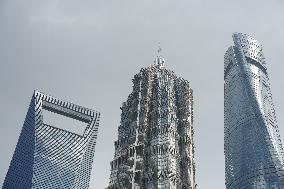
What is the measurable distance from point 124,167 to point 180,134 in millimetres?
17316

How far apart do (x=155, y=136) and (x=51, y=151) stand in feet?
73.9

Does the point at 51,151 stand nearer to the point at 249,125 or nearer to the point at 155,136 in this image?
the point at 155,136

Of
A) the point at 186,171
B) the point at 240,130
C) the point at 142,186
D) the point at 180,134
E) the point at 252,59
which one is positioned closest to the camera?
the point at 142,186

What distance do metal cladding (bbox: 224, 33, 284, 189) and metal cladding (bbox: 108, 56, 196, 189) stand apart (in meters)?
16.9

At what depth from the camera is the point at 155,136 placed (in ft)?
312

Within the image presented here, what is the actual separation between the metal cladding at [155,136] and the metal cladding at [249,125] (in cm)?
1688

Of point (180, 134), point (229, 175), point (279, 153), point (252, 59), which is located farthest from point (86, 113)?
point (252, 59)

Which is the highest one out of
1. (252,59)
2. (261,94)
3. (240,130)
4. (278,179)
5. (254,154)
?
(252,59)

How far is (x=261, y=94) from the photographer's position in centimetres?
12244

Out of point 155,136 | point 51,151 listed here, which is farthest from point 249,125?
point 51,151

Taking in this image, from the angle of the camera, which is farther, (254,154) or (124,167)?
(254,154)

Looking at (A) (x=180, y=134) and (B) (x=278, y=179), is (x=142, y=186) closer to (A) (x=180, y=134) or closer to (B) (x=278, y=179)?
(A) (x=180, y=134)

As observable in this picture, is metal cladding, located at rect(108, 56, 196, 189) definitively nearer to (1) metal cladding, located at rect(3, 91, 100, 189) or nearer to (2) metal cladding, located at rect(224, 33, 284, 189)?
(1) metal cladding, located at rect(3, 91, 100, 189)

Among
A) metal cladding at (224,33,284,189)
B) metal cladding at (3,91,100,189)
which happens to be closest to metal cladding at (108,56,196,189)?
metal cladding at (3,91,100,189)
